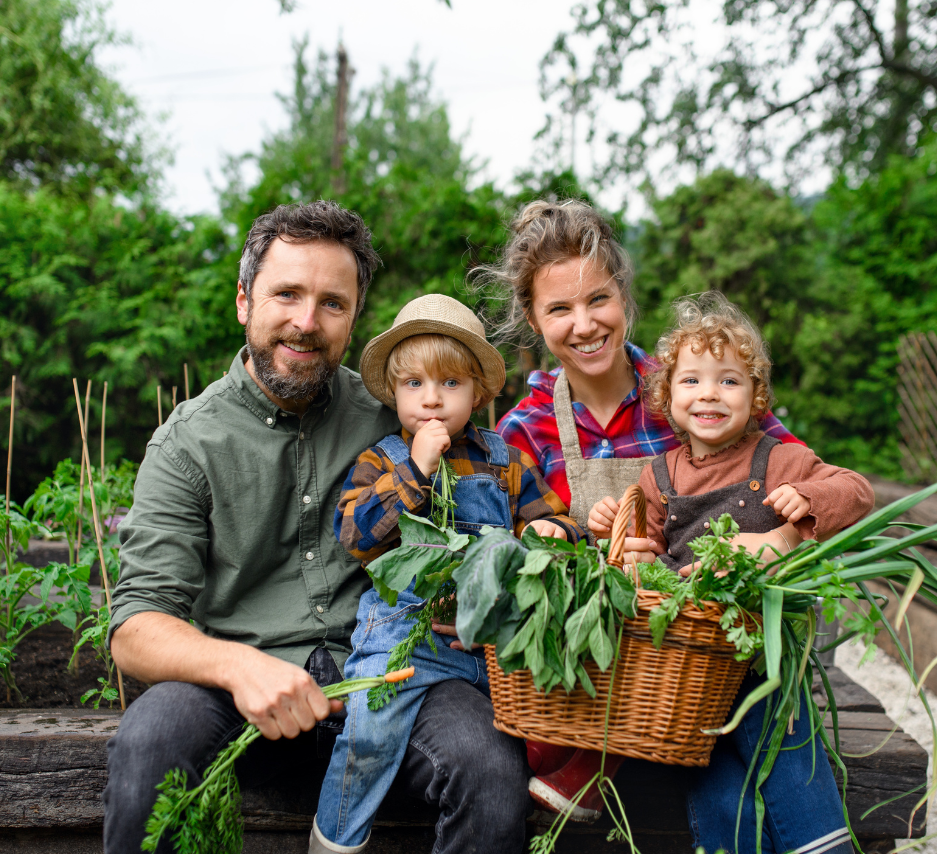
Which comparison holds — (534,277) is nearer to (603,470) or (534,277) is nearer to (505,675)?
(603,470)

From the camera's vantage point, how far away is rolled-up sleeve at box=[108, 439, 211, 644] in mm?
1872

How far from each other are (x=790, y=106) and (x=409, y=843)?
35.9ft

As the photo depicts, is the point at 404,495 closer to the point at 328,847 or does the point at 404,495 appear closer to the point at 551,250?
the point at 328,847

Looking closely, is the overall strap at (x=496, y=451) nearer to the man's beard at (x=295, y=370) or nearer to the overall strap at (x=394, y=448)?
the overall strap at (x=394, y=448)

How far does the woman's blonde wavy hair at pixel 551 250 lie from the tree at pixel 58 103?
12.8m

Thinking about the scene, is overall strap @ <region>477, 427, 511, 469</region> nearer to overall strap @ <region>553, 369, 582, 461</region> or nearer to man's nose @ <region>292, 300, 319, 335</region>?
overall strap @ <region>553, 369, 582, 461</region>

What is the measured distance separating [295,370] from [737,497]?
1452 mm

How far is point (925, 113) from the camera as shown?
10586mm

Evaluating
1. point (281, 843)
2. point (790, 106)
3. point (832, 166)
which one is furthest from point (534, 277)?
point (832, 166)

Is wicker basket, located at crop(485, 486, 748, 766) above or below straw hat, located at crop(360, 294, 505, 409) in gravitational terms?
below

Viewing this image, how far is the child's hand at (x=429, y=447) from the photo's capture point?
200 cm

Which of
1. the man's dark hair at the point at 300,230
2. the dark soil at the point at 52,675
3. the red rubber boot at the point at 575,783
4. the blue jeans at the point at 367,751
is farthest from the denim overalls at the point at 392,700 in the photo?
the dark soil at the point at 52,675

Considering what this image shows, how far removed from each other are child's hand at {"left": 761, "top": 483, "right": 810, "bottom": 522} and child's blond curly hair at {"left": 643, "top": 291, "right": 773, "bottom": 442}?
1.35 ft

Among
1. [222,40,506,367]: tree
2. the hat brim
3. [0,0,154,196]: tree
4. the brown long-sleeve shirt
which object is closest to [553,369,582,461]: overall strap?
the brown long-sleeve shirt
